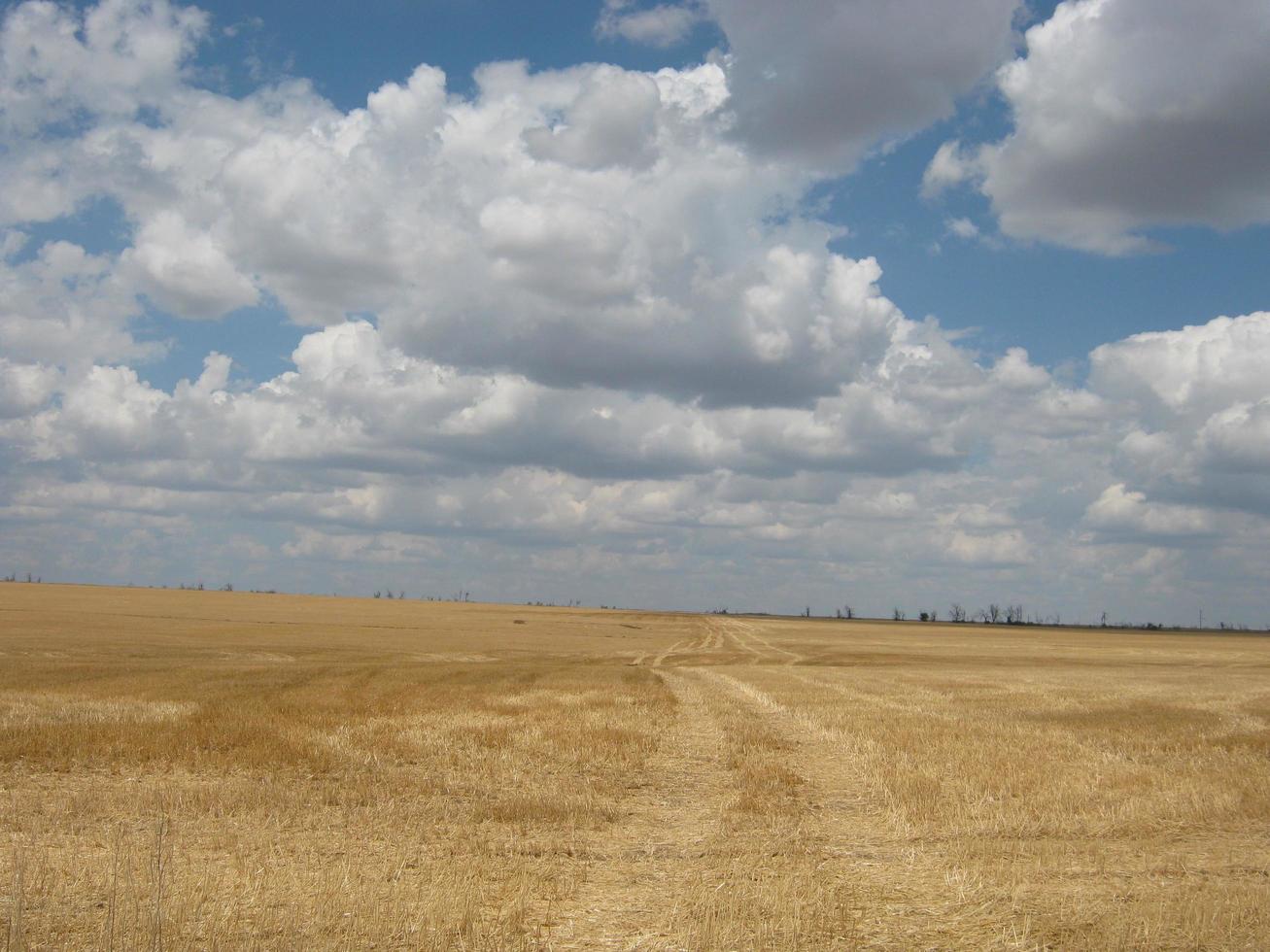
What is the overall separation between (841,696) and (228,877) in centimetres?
2946

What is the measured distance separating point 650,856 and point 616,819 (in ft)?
8.38

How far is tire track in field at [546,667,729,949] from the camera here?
11180 mm

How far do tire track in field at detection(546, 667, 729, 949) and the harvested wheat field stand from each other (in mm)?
78

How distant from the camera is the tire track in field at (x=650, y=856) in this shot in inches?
440

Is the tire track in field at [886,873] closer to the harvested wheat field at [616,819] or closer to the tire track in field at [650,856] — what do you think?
the harvested wheat field at [616,819]

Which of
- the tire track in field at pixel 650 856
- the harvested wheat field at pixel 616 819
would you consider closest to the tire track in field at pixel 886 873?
the harvested wheat field at pixel 616 819

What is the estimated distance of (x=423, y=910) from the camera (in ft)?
37.9

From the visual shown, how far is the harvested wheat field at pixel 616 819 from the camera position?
11242 millimetres

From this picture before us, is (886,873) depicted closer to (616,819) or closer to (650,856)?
(650,856)

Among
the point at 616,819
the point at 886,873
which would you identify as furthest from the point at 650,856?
the point at 886,873

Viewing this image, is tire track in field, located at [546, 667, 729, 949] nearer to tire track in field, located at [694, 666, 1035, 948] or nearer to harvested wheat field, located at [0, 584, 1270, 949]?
harvested wheat field, located at [0, 584, 1270, 949]

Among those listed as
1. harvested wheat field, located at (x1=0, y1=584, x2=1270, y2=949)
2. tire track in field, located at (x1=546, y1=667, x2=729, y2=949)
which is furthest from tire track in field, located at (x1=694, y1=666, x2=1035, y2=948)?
tire track in field, located at (x1=546, y1=667, x2=729, y2=949)

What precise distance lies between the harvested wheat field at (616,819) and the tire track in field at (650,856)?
0.08 meters

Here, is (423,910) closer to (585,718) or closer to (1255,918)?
(1255,918)
